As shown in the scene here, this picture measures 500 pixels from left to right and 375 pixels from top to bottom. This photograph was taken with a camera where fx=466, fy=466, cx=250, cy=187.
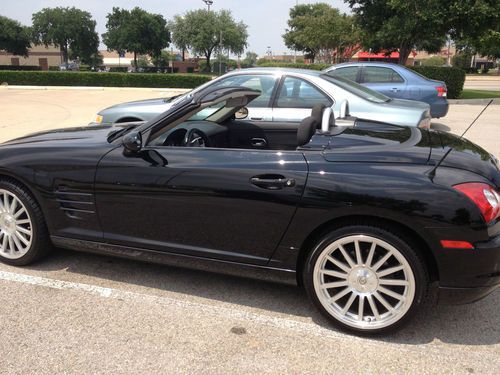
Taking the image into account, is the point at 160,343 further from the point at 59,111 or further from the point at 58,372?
the point at 59,111

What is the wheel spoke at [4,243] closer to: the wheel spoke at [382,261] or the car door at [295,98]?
the wheel spoke at [382,261]

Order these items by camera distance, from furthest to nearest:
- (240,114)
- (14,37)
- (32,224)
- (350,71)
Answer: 1. (14,37)
2. (350,71)
3. (240,114)
4. (32,224)

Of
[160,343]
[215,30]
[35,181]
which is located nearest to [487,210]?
[160,343]

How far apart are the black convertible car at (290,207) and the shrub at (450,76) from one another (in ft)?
49.8

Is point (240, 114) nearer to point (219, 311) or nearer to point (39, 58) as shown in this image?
point (219, 311)

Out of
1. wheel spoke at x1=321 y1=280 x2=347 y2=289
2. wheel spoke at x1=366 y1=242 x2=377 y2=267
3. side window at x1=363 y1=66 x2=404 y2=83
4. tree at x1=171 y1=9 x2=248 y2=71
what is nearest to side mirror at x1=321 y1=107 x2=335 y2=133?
wheel spoke at x1=366 y1=242 x2=377 y2=267

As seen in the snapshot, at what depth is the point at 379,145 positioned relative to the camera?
3.04m

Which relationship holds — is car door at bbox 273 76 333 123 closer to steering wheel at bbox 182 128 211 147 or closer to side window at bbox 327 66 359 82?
steering wheel at bbox 182 128 211 147

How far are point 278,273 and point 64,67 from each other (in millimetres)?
63590

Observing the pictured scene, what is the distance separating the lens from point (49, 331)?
9.42 feet

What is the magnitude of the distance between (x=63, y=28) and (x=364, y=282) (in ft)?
246

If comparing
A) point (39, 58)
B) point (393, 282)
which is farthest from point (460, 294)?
point (39, 58)

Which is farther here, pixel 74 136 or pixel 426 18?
pixel 426 18

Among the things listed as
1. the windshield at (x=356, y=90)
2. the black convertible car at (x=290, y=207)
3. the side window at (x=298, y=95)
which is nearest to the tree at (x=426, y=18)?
the windshield at (x=356, y=90)
